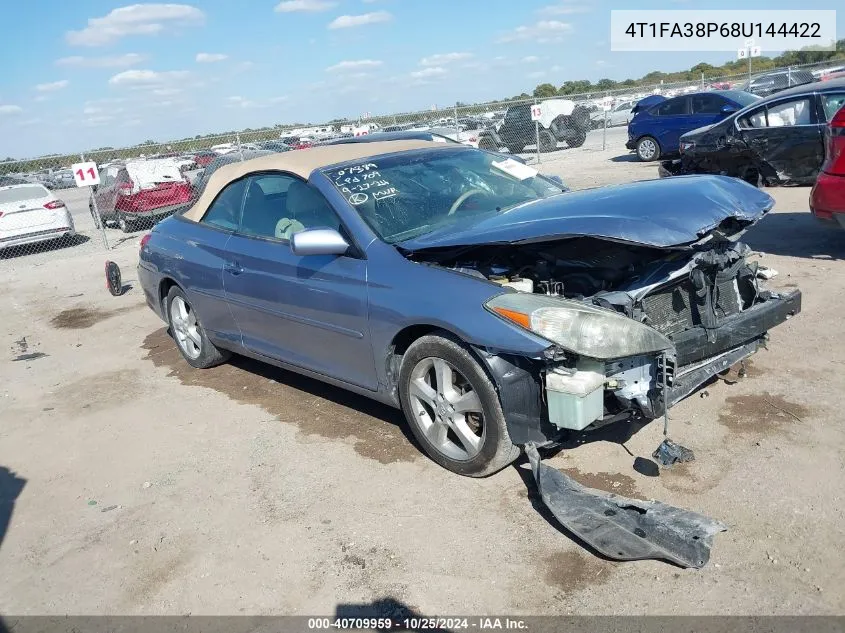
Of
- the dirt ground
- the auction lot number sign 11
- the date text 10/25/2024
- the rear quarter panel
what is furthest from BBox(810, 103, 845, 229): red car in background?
the auction lot number sign 11

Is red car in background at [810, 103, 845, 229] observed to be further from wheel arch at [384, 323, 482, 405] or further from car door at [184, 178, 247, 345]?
car door at [184, 178, 247, 345]

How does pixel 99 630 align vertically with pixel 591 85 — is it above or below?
below

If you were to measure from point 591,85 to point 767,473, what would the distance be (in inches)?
2649

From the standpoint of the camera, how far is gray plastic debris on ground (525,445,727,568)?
9.66ft

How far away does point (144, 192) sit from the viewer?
50.7 ft

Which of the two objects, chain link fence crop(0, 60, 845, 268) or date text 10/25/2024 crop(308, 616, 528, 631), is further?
chain link fence crop(0, 60, 845, 268)

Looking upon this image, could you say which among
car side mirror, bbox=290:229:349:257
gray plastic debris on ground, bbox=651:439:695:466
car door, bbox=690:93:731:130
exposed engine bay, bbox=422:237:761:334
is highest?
car door, bbox=690:93:731:130

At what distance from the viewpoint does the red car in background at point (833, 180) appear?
6570mm

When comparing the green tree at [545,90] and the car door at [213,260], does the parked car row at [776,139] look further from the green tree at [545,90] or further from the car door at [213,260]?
the green tree at [545,90]

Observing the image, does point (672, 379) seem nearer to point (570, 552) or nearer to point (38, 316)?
point (570, 552)

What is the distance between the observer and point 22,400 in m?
6.04

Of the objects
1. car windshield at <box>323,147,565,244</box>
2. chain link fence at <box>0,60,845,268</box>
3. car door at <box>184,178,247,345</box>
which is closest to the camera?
car windshield at <box>323,147,565,244</box>

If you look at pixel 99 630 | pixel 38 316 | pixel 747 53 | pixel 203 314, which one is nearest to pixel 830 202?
pixel 203 314

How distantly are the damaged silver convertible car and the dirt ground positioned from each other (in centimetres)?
38
